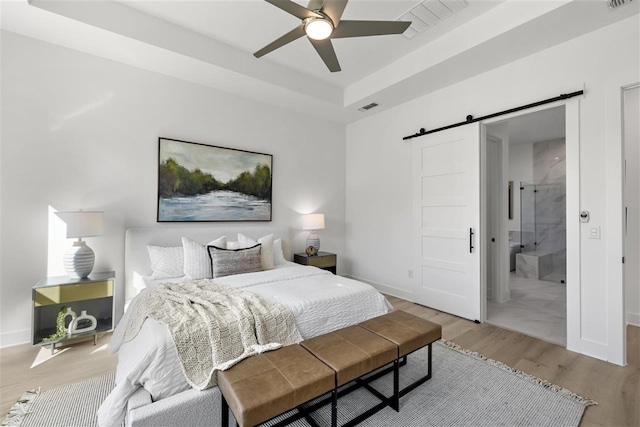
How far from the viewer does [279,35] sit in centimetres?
306

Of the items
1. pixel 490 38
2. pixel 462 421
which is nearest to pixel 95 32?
pixel 490 38

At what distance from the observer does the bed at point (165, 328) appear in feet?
4.70

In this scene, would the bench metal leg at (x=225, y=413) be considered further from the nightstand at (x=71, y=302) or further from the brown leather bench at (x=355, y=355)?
the nightstand at (x=71, y=302)

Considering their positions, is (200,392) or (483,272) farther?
(483,272)

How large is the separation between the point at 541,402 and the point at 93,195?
14.0 feet

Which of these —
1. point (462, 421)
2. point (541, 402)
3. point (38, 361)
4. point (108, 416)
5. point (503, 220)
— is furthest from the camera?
point (503, 220)

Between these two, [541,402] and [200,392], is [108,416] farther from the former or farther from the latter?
[541,402]

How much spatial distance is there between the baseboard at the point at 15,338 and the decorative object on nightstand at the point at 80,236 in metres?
0.65

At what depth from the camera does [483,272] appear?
10.9 feet

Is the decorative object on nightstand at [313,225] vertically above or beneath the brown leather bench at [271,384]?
above

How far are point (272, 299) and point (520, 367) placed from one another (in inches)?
82.6

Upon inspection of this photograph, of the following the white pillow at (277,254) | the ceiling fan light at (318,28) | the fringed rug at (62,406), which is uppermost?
the ceiling fan light at (318,28)

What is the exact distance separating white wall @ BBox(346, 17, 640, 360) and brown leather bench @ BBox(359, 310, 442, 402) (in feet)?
5.32

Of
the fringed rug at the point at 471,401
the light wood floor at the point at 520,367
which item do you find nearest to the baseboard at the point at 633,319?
the light wood floor at the point at 520,367
